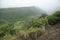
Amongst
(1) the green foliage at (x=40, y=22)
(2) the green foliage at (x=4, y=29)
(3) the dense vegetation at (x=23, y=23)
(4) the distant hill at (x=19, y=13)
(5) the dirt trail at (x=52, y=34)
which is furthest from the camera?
(4) the distant hill at (x=19, y=13)

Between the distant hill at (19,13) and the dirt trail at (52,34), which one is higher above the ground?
the distant hill at (19,13)

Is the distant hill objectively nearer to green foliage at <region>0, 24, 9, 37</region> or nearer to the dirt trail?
green foliage at <region>0, 24, 9, 37</region>

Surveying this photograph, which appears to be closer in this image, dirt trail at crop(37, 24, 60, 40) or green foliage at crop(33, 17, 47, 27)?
dirt trail at crop(37, 24, 60, 40)

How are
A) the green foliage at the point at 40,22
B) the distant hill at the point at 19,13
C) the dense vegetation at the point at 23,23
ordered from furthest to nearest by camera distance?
the distant hill at the point at 19,13
the green foliage at the point at 40,22
the dense vegetation at the point at 23,23

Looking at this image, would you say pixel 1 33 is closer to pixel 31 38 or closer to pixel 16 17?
pixel 31 38

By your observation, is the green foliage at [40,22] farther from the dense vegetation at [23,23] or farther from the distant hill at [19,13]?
the distant hill at [19,13]

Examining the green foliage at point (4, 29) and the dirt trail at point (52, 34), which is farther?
the green foliage at point (4, 29)

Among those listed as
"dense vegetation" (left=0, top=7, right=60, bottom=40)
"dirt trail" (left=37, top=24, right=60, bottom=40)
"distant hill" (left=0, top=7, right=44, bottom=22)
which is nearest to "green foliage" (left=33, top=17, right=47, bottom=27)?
"dense vegetation" (left=0, top=7, right=60, bottom=40)

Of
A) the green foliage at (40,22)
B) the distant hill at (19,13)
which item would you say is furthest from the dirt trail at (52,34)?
the distant hill at (19,13)
